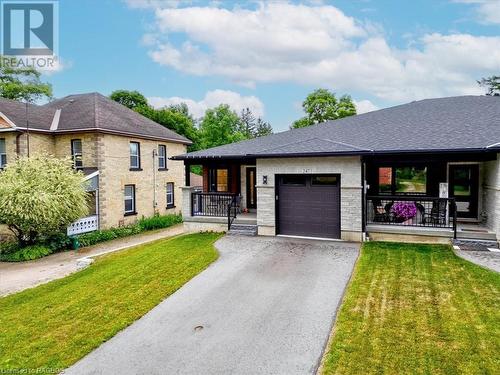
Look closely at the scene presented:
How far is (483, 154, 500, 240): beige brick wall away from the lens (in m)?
10.8

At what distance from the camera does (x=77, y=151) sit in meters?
18.9

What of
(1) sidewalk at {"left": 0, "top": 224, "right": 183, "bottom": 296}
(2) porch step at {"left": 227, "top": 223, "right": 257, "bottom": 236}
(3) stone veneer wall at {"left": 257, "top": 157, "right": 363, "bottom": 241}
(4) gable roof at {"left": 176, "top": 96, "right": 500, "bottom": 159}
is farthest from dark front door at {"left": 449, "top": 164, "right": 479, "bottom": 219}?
(1) sidewalk at {"left": 0, "top": 224, "right": 183, "bottom": 296}

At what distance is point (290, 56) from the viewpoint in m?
30.9

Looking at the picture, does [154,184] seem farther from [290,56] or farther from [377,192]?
[290,56]

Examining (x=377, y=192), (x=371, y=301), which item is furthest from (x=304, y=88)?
(x=371, y=301)

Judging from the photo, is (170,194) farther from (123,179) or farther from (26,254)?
(26,254)

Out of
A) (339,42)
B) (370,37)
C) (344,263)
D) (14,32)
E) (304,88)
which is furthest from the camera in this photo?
(304,88)

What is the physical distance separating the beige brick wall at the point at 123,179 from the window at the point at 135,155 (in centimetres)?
24

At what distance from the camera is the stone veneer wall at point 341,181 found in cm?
1172

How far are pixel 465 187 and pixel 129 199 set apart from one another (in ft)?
55.5

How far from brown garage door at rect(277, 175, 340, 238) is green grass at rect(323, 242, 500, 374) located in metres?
2.88

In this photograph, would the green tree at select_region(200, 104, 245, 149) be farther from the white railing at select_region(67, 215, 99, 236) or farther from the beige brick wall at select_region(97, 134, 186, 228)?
the white railing at select_region(67, 215, 99, 236)

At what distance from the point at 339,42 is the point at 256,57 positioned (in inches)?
430

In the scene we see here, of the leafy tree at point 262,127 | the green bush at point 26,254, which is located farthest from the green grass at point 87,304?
the leafy tree at point 262,127
